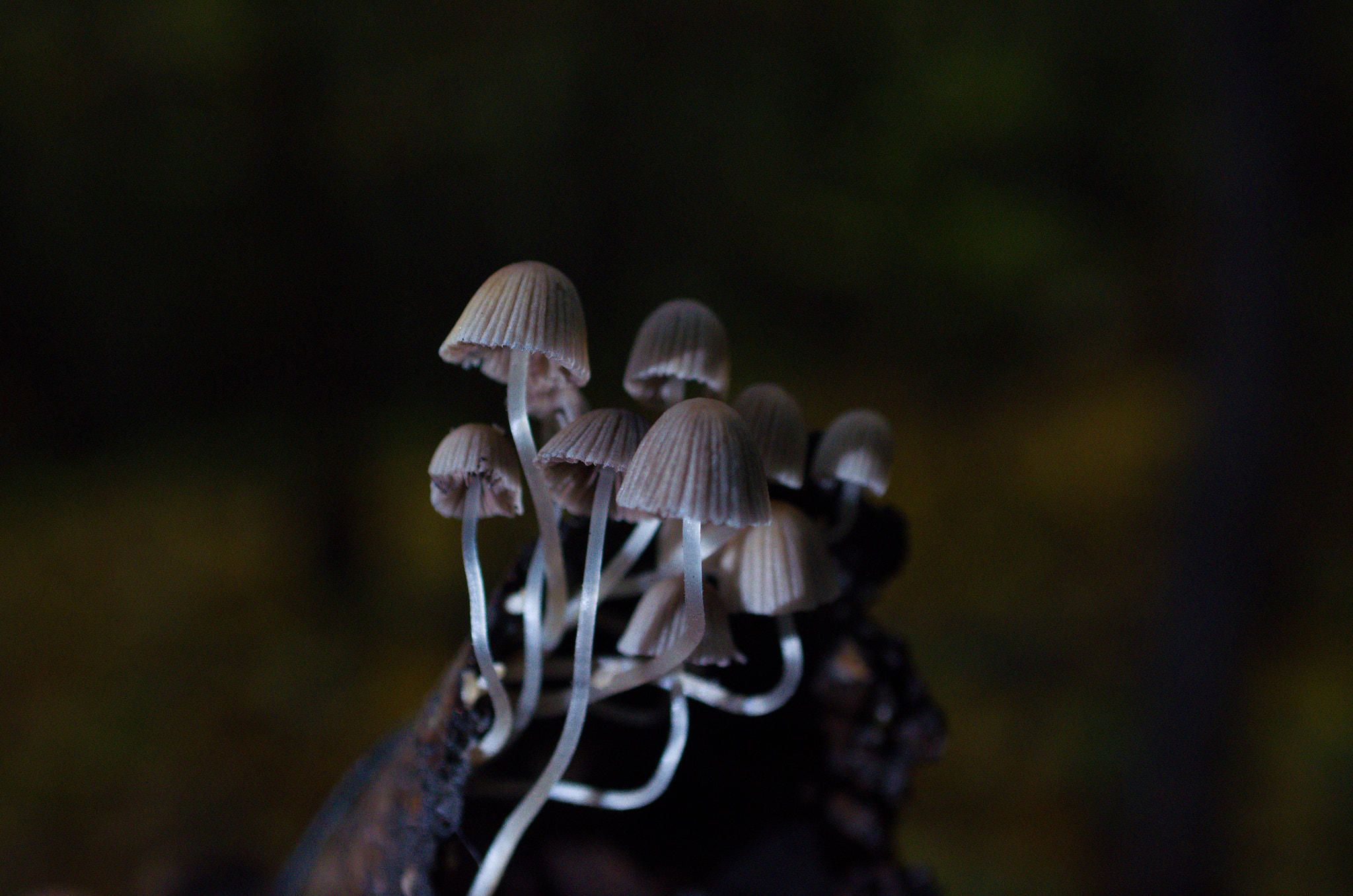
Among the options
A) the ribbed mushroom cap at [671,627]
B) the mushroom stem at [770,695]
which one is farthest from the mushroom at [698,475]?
the mushroom stem at [770,695]

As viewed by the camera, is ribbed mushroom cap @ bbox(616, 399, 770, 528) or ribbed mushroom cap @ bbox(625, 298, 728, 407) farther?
ribbed mushroom cap @ bbox(625, 298, 728, 407)

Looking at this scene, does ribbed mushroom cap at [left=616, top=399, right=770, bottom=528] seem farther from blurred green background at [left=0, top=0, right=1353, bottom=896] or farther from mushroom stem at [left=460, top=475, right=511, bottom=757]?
blurred green background at [left=0, top=0, right=1353, bottom=896]

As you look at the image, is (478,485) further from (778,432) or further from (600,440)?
(778,432)

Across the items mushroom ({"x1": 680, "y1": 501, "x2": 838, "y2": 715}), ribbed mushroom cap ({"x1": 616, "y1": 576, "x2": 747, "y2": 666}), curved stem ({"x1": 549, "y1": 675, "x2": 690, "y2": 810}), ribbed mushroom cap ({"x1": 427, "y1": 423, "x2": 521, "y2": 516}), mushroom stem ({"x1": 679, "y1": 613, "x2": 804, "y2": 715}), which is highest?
ribbed mushroom cap ({"x1": 427, "y1": 423, "x2": 521, "y2": 516})

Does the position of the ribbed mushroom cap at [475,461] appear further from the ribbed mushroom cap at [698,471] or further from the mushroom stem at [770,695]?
the mushroom stem at [770,695]

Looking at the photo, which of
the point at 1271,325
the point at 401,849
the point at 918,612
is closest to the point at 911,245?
the point at 918,612

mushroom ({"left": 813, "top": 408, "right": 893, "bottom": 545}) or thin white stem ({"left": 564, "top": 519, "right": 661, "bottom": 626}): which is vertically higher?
mushroom ({"left": 813, "top": 408, "right": 893, "bottom": 545})

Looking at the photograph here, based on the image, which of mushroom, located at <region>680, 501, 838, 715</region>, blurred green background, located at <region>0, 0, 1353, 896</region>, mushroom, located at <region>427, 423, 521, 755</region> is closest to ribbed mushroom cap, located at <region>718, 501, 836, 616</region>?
mushroom, located at <region>680, 501, 838, 715</region>

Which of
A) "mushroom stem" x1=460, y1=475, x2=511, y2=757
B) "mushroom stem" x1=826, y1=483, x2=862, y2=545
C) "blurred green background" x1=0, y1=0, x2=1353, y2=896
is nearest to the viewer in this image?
"mushroom stem" x1=460, y1=475, x2=511, y2=757
